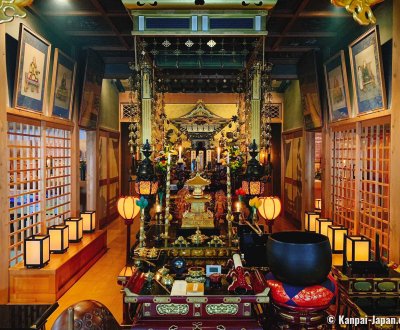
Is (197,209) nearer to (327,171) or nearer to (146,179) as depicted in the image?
(146,179)

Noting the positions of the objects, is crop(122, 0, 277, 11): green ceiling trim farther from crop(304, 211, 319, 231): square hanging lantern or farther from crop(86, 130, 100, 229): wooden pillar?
crop(86, 130, 100, 229): wooden pillar

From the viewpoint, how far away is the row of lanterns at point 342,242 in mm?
3791

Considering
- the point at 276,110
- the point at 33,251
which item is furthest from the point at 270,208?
the point at 276,110

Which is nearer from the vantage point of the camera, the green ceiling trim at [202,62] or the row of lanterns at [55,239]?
Result: the row of lanterns at [55,239]

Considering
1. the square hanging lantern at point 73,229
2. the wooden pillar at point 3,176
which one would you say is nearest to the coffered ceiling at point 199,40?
the wooden pillar at point 3,176

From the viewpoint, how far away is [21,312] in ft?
7.25

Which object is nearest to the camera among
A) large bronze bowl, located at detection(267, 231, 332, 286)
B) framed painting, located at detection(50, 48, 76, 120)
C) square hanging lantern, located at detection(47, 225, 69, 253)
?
large bronze bowl, located at detection(267, 231, 332, 286)

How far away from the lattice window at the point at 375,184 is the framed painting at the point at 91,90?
4.64 m

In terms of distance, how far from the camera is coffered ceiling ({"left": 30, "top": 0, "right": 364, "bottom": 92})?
473cm

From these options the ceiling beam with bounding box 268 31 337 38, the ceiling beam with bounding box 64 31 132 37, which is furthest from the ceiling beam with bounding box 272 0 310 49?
the ceiling beam with bounding box 64 31 132 37

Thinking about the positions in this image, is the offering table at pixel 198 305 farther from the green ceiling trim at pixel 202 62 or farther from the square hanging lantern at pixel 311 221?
the green ceiling trim at pixel 202 62

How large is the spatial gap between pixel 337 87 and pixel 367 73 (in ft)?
3.86

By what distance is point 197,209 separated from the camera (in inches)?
168

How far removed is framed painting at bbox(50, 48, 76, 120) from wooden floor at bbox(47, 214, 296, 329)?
2514 mm
